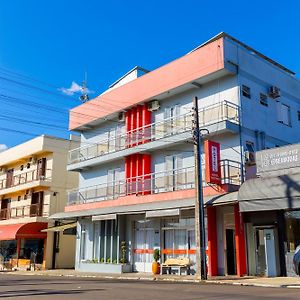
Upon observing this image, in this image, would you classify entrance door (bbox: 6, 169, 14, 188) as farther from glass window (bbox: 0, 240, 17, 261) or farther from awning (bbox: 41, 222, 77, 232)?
awning (bbox: 41, 222, 77, 232)

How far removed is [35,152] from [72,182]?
414 centimetres

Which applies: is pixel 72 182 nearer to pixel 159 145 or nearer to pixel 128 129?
pixel 128 129

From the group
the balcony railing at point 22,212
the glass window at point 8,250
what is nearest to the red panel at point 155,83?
the balcony railing at point 22,212

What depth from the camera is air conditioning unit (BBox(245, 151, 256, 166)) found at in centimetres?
2300

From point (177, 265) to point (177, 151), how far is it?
21.2ft

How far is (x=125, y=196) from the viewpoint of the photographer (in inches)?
1081

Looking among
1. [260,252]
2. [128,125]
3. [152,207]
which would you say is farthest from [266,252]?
[128,125]

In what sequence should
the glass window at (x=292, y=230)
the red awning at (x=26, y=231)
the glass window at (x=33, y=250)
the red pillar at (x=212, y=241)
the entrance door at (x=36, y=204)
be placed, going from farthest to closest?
the entrance door at (x=36, y=204), the glass window at (x=33, y=250), the red awning at (x=26, y=231), the red pillar at (x=212, y=241), the glass window at (x=292, y=230)

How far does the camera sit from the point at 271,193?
19.8 m

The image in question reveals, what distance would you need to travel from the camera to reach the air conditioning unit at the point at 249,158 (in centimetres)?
2300

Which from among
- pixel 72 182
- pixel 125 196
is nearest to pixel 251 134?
pixel 125 196

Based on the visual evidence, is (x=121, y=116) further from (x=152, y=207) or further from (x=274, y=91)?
(x=274, y=91)

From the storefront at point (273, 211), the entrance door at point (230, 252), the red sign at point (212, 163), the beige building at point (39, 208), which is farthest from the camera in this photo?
the beige building at point (39, 208)

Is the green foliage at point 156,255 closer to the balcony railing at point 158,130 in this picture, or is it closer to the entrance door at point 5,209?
the balcony railing at point 158,130
